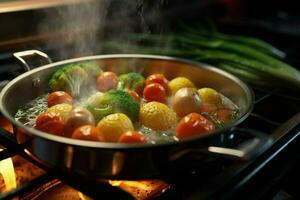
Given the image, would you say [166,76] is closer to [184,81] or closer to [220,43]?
[184,81]

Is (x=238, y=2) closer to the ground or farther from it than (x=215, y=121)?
farther from it

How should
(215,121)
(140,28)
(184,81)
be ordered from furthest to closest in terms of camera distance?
1. (140,28)
2. (184,81)
3. (215,121)

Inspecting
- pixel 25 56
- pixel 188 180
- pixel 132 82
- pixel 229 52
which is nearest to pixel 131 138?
pixel 188 180

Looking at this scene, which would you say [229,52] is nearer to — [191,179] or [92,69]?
[92,69]

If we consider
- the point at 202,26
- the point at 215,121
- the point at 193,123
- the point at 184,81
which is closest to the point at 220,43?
the point at 202,26

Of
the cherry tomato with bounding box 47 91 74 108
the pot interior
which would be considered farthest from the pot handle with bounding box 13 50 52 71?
the cherry tomato with bounding box 47 91 74 108

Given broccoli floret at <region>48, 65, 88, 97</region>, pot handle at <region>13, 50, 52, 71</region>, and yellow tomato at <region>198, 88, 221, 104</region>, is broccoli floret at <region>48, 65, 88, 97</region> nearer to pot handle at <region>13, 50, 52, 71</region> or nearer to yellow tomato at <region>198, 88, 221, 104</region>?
pot handle at <region>13, 50, 52, 71</region>

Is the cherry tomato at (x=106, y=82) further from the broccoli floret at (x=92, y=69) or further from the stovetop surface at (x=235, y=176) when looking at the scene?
the stovetop surface at (x=235, y=176)

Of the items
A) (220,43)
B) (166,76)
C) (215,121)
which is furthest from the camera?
(220,43)
